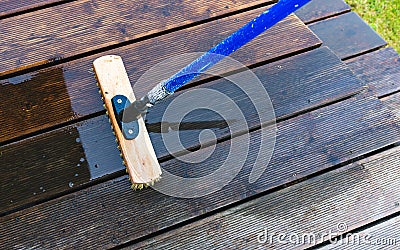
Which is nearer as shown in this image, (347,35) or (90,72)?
(90,72)

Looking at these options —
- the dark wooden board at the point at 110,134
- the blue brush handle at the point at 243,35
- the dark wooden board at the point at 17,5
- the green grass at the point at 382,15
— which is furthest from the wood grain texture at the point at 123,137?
the green grass at the point at 382,15

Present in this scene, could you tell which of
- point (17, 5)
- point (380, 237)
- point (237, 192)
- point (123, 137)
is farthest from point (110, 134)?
point (380, 237)

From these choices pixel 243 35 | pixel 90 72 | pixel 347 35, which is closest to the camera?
pixel 243 35

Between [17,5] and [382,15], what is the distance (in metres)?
2.10

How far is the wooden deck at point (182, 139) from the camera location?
3.82 ft

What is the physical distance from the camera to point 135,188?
1199mm

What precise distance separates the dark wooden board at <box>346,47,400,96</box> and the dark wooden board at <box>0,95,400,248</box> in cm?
34

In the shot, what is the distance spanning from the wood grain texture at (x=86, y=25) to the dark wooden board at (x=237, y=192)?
19.0 inches

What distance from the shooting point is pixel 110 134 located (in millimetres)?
1274

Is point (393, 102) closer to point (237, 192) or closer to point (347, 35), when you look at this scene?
point (347, 35)

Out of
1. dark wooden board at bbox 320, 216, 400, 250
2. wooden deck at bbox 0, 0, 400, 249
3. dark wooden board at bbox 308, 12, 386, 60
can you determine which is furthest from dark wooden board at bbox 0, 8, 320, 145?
dark wooden board at bbox 320, 216, 400, 250

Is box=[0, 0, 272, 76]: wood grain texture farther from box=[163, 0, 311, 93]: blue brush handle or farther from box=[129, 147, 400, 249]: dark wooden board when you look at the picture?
box=[129, 147, 400, 249]: dark wooden board

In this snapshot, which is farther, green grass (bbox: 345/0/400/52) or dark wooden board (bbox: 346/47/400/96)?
green grass (bbox: 345/0/400/52)

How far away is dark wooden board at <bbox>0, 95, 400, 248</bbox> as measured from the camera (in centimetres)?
113
